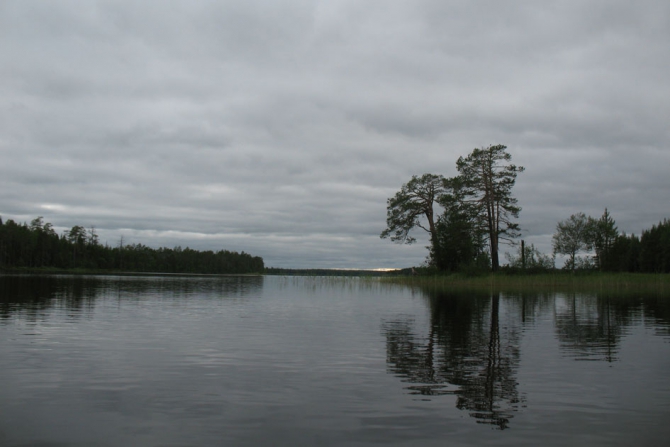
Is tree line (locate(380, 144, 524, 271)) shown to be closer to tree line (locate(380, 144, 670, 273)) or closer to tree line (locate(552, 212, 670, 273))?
tree line (locate(380, 144, 670, 273))

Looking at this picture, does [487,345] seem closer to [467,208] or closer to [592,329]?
[592,329]

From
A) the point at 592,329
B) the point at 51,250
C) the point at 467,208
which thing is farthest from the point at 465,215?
the point at 51,250

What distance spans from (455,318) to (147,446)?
19983mm

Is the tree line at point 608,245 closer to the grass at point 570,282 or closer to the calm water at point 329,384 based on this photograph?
the grass at point 570,282

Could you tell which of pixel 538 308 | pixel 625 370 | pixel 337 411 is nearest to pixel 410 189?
pixel 538 308

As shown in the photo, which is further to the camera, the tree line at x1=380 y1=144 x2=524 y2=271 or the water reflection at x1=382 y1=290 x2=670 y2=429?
the tree line at x1=380 y1=144 x2=524 y2=271

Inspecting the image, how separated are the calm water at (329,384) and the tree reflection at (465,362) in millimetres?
57

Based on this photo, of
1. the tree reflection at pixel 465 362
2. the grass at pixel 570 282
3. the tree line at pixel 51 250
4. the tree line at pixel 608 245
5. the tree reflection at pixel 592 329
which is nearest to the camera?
the tree reflection at pixel 465 362

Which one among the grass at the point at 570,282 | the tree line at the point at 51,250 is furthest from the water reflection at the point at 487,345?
the tree line at the point at 51,250

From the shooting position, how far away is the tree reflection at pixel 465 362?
981cm

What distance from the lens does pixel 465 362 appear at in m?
13.7

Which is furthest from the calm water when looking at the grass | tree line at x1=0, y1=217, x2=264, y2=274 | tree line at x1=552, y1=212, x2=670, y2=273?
tree line at x1=0, y1=217, x2=264, y2=274

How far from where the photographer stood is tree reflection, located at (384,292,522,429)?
9.81 m

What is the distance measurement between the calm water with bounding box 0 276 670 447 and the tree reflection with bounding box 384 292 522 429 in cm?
6
